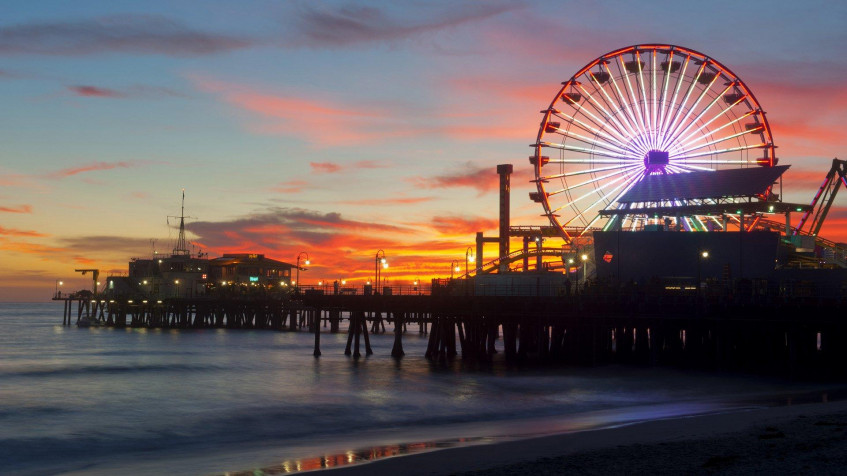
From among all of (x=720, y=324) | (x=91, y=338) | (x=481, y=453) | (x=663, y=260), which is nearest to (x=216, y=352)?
(x=91, y=338)

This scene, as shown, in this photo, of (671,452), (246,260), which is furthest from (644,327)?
(246,260)

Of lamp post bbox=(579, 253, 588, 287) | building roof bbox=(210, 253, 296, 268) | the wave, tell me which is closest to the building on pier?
building roof bbox=(210, 253, 296, 268)

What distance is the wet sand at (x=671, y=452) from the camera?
59.6 feet

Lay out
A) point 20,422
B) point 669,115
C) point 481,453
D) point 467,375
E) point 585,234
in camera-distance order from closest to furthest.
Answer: point 481,453 → point 20,422 → point 467,375 → point 669,115 → point 585,234

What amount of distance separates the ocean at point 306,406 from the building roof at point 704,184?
18108 mm

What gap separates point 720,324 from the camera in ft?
143

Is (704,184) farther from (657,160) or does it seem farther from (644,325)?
(644,325)

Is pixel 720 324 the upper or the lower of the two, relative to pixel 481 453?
upper

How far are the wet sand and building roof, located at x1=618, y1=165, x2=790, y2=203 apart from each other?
35.0m

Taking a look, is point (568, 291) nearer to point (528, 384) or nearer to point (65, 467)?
point (528, 384)

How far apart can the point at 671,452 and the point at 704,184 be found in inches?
1737

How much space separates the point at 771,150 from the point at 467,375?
3218 centimetres

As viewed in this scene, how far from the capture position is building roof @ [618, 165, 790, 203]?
2318 inches

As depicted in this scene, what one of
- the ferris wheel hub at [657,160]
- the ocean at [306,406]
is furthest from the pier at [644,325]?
the ferris wheel hub at [657,160]
